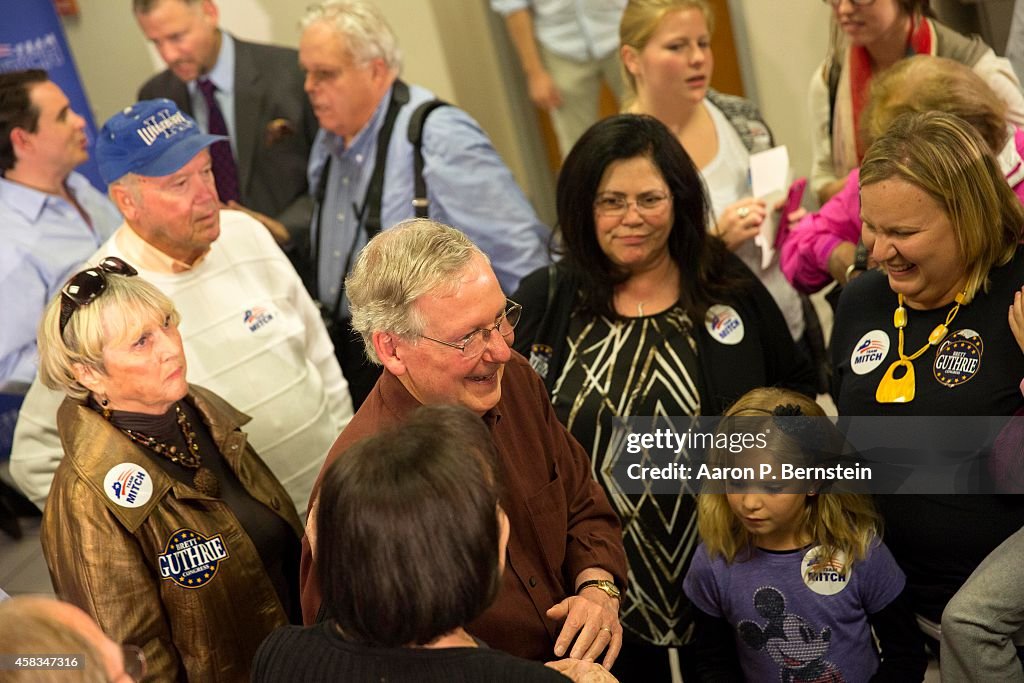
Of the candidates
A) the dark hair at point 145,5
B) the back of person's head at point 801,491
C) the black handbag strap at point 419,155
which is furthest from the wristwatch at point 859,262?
the dark hair at point 145,5

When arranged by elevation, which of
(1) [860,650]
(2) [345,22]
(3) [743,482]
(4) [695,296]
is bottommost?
(1) [860,650]

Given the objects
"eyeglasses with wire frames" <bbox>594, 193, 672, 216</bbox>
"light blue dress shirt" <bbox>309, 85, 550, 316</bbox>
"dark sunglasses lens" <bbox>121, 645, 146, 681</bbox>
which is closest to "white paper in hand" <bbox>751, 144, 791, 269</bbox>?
"eyeglasses with wire frames" <bbox>594, 193, 672, 216</bbox>

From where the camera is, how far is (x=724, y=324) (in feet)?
9.08

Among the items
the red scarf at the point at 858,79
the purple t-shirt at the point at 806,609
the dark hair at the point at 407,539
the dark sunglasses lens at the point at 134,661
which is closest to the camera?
the dark hair at the point at 407,539

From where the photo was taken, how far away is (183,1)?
4586 mm

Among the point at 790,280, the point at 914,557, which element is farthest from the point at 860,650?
the point at 790,280

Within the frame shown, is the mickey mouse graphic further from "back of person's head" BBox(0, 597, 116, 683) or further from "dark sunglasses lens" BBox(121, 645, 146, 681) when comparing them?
"back of person's head" BBox(0, 597, 116, 683)

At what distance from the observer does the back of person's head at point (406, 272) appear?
6.63ft

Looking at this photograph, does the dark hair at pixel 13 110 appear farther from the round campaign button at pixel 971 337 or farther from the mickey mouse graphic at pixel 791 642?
the round campaign button at pixel 971 337

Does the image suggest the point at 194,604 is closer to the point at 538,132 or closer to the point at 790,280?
the point at 790,280

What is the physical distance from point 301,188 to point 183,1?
3.24 feet

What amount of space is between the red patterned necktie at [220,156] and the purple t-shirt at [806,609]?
287 centimetres

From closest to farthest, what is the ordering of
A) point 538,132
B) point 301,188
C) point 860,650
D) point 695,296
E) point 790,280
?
point 860,650 < point 695,296 < point 790,280 < point 301,188 < point 538,132

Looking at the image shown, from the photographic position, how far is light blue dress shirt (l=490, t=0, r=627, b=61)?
4.95m
